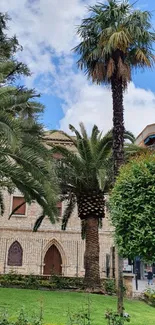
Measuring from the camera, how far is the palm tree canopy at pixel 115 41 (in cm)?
1691

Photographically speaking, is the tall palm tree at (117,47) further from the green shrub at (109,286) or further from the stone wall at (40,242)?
the stone wall at (40,242)

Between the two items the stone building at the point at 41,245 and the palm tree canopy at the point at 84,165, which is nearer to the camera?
the palm tree canopy at the point at 84,165

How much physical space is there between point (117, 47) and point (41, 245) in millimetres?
19365

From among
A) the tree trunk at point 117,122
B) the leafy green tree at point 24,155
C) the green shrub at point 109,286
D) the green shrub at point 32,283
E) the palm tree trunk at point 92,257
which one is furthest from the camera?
the green shrub at point 32,283

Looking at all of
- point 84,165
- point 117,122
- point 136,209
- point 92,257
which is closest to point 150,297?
point 92,257

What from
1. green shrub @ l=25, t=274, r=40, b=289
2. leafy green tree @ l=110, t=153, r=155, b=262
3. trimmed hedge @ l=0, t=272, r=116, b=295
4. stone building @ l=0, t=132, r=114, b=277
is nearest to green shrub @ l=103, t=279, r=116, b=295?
trimmed hedge @ l=0, t=272, r=116, b=295

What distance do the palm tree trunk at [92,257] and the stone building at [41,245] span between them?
1007cm

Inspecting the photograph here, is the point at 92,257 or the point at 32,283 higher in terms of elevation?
the point at 92,257

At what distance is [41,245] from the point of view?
3170 centimetres

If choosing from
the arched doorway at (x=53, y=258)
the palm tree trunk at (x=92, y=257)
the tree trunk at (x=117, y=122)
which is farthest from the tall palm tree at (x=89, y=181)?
the arched doorway at (x=53, y=258)

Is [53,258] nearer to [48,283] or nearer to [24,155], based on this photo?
[48,283]

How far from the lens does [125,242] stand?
30.0 ft

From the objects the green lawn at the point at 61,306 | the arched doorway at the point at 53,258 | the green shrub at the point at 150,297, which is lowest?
the green shrub at the point at 150,297

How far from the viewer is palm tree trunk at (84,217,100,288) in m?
20.2
